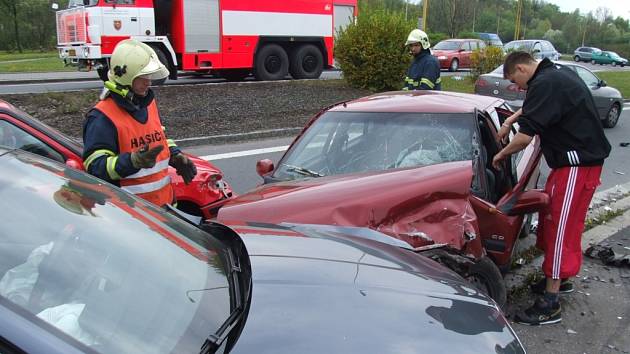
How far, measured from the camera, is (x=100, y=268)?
6.09 ft

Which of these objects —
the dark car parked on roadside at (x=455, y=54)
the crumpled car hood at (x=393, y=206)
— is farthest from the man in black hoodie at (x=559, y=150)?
the dark car parked on roadside at (x=455, y=54)

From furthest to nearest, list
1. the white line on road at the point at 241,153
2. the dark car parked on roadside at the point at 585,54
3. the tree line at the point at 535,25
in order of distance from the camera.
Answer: the tree line at the point at 535,25, the dark car parked on roadside at the point at 585,54, the white line on road at the point at 241,153

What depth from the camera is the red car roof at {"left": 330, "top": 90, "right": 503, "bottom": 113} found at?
14.0 feet

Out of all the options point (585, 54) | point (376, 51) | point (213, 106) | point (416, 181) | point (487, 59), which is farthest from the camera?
point (585, 54)

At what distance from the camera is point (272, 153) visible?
915 centimetres

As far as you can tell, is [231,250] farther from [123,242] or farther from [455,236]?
[455,236]

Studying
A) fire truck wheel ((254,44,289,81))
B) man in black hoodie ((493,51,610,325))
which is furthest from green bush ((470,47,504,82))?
man in black hoodie ((493,51,610,325))

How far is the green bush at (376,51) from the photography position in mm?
14195

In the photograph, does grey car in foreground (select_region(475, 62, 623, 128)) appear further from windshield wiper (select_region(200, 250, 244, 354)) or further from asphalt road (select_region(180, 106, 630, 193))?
windshield wiper (select_region(200, 250, 244, 354))

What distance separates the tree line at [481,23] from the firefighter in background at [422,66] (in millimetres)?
28872

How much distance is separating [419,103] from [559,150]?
3.70 feet

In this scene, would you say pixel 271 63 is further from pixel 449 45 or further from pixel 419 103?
pixel 449 45

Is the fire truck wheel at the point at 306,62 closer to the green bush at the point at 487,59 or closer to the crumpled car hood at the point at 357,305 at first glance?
the green bush at the point at 487,59

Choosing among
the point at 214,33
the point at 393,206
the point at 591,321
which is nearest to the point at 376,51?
the point at 214,33
